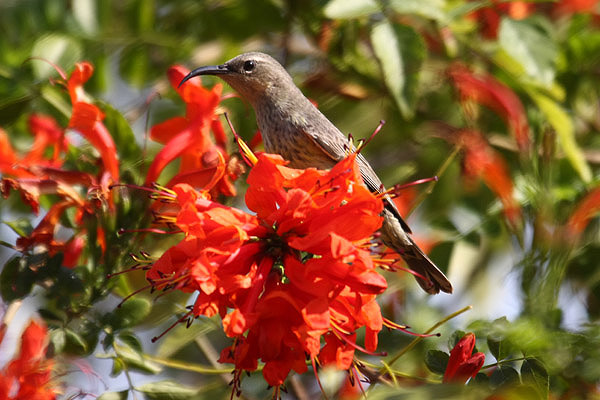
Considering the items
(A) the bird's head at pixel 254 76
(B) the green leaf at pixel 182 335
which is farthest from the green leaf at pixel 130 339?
(A) the bird's head at pixel 254 76

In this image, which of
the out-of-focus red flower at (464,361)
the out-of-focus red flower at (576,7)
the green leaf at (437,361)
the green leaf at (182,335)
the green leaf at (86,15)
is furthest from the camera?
the out-of-focus red flower at (576,7)

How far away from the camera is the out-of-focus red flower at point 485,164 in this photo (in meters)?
2.92

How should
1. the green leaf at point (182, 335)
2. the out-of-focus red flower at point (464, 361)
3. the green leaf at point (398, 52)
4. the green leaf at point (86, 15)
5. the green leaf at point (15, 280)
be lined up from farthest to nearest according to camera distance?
the green leaf at point (86, 15), the green leaf at point (398, 52), the green leaf at point (182, 335), the green leaf at point (15, 280), the out-of-focus red flower at point (464, 361)

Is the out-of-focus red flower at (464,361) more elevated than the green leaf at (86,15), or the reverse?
the green leaf at (86,15)

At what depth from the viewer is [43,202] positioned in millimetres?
2600

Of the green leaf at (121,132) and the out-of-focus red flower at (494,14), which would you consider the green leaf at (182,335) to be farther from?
the out-of-focus red flower at (494,14)

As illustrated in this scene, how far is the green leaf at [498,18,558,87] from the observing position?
2.68 metres

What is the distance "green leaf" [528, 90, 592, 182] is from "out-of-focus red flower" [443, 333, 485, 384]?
128cm

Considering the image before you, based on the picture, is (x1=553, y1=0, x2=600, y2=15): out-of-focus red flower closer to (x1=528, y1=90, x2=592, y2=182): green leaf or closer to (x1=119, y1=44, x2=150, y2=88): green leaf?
(x1=528, y1=90, x2=592, y2=182): green leaf

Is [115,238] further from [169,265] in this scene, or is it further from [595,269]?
[595,269]

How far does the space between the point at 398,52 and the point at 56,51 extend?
131cm

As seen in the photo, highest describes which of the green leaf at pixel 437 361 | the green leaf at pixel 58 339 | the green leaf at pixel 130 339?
the green leaf at pixel 58 339

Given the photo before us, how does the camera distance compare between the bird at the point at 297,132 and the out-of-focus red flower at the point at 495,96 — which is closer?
the bird at the point at 297,132

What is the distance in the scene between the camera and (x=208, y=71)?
2562mm
